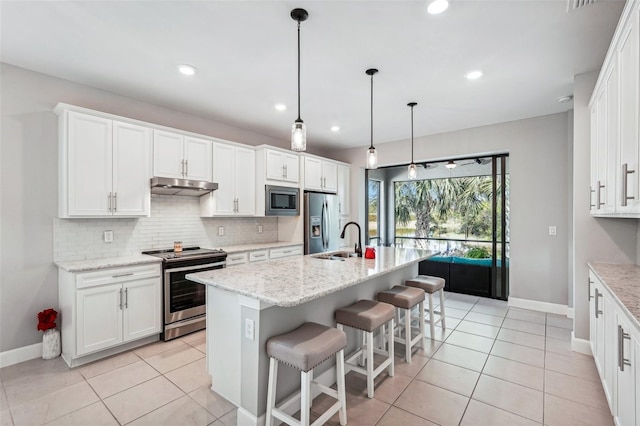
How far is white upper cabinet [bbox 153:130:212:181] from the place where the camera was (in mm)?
3490

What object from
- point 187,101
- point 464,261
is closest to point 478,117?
point 464,261

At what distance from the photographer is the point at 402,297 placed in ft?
9.19

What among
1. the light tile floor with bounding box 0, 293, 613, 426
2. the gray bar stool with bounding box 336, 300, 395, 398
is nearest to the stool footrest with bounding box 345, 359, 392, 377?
the gray bar stool with bounding box 336, 300, 395, 398

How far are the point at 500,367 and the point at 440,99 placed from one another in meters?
2.90

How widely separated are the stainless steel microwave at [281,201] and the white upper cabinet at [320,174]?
354mm

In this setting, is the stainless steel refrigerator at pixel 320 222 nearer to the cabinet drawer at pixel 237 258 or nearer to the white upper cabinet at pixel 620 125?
the cabinet drawer at pixel 237 258

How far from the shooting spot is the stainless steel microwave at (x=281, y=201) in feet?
15.0

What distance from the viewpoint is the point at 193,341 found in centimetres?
328

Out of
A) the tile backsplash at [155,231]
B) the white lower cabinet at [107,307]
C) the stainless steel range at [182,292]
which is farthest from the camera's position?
the stainless steel range at [182,292]

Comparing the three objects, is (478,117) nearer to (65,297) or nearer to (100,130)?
(100,130)

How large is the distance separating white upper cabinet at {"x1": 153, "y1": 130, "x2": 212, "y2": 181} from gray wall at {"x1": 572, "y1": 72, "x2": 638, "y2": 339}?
162 inches

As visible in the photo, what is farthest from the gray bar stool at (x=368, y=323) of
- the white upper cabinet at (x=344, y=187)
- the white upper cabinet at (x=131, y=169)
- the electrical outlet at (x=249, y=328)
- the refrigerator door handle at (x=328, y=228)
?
the white upper cabinet at (x=344, y=187)

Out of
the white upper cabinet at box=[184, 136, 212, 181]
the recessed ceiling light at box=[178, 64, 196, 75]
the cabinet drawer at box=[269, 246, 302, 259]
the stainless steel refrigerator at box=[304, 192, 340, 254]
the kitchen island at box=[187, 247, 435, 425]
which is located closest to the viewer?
the kitchen island at box=[187, 247, 435, 425]

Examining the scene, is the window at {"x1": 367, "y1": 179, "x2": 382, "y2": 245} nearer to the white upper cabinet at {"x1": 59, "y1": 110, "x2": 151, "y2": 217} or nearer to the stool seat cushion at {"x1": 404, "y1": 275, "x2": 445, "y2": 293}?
the stool seat cushion at {"x1": 404, "y1": 275, "x2": 445, "y2": 293}
